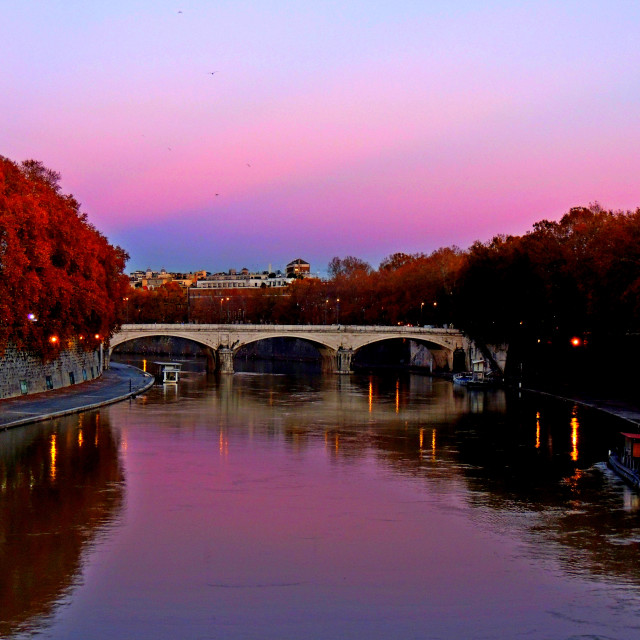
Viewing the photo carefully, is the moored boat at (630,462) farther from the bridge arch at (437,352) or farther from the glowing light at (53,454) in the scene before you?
the bridge arch at (437,352)

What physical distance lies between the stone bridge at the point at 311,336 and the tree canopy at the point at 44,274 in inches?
1173

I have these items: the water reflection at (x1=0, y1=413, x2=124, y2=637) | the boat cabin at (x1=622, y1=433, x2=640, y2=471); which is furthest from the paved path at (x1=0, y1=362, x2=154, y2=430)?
the boat cabin at (x1=622, y1=433, x2=640, y2=471)

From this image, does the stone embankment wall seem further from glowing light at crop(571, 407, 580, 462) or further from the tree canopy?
glowing light at crop(571, 407, 580, 462)

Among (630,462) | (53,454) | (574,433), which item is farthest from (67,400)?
(630,462)

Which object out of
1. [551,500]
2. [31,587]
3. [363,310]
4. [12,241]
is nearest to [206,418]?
[12,241]

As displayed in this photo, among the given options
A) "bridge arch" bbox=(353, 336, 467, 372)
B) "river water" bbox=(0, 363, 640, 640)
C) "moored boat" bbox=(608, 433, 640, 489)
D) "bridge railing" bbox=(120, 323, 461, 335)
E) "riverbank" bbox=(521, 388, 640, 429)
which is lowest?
"river water" bbox=(0, 363, 640, 640)

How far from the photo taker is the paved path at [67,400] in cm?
4775

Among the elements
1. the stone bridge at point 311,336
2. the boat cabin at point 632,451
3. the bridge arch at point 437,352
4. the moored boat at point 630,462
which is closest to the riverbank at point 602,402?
the moored boat at point 630,462

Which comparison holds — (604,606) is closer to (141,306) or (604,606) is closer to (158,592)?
(158,592)

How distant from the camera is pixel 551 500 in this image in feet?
102

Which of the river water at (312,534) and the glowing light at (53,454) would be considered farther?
the glowing light at (53,454)

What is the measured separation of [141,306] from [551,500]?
159908 millimetres

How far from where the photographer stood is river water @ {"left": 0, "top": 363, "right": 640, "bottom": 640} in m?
19.1

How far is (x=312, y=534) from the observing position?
2578 centimetres
